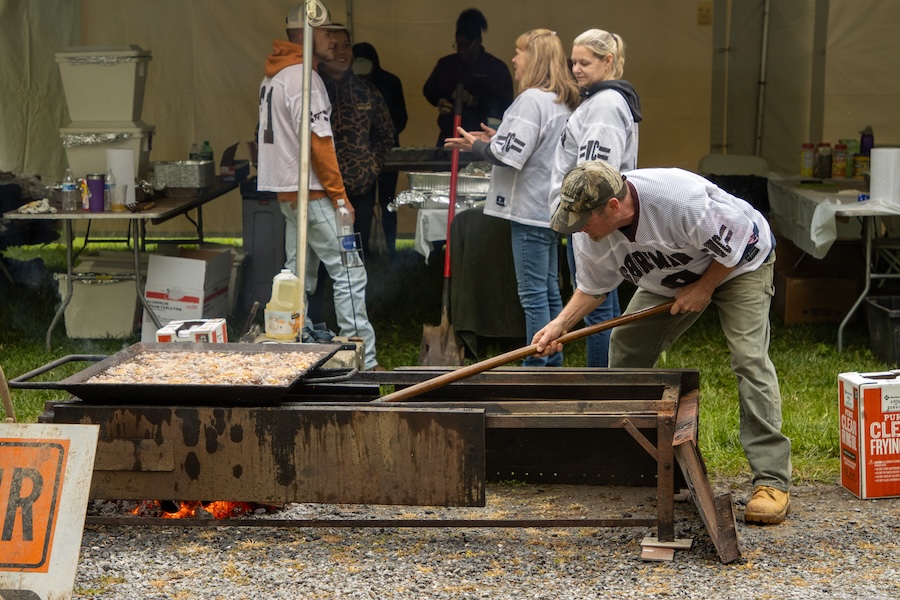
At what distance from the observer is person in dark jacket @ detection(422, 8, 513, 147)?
8.58 metres

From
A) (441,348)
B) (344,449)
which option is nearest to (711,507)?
(344,449)

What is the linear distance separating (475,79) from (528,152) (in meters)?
3.05

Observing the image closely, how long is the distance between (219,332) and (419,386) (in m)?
1.62

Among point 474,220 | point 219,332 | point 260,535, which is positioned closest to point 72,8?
point 474,220

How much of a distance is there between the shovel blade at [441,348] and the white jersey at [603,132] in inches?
59.8

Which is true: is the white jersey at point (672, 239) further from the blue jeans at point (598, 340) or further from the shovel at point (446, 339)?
the shovel at point (446, 339)

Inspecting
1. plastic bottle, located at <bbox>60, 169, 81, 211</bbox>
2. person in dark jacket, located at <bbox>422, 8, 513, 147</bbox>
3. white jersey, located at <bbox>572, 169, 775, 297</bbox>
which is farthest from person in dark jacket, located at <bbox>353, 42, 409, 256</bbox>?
white jersey, located at <bbox>572, 169, 775, 297</bbox>

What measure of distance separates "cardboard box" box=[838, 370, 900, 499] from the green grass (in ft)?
0.86

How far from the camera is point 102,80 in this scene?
714 cm

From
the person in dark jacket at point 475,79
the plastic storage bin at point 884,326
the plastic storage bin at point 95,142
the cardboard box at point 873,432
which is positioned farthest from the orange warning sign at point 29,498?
the person in dark jacket at point 475,79

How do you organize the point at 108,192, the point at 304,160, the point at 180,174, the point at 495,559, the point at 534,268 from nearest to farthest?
the point at 495,559, the point at 304,160, the point at 534,268, the point at 108,192, the point at 180,174

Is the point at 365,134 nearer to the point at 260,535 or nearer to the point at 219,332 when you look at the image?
the point at 219,332

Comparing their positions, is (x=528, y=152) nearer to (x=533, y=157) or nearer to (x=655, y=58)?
(x=533, y=157)

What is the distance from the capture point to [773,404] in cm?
416
